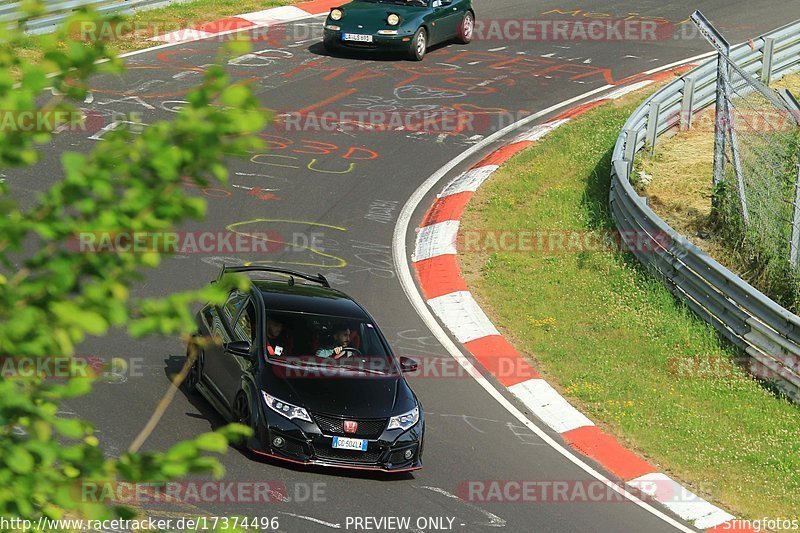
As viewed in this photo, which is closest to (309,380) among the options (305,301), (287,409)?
(287,409)

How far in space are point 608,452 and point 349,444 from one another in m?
3.10

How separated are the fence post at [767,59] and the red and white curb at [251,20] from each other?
1059 cm

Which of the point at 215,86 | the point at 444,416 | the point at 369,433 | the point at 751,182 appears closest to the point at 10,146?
the point at 215,86

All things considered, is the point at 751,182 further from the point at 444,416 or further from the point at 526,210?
the point at 444,416

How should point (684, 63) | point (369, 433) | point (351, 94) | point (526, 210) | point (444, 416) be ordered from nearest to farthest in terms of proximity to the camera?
point (369, 433) → point (444, 416) → point (526, 210) → point (351, 94) → point (684, 63)

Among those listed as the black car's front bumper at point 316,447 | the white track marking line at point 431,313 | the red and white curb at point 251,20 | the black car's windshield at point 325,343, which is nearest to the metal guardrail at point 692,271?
the white track marking line at point 431,313

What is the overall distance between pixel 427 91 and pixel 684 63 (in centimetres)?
699

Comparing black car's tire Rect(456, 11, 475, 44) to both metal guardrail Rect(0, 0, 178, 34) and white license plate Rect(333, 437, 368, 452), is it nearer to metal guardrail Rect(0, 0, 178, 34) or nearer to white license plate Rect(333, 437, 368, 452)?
metal guardrail Rect(0, 0, 178, 34)

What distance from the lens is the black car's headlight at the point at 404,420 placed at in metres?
10.2

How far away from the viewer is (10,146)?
3.59m

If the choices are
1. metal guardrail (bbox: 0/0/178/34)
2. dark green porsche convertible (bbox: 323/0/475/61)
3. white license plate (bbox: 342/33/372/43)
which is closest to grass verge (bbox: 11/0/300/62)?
metal guardrail (bbox: 0/0/178/34)

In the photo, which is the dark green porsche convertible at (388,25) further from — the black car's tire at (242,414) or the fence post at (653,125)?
the black car's tire at (242,414)

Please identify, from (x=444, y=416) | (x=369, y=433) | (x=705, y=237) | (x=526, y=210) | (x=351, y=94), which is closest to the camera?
(x=369, y=433)

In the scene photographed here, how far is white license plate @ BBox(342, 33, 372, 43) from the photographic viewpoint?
76.9 feet
